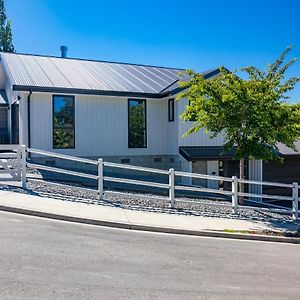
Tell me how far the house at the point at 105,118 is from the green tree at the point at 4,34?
2537 centimetres

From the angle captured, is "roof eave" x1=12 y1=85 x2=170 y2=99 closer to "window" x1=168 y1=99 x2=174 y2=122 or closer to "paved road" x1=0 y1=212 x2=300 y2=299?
"window" x1=168 y1=99 x2=174 y2=122

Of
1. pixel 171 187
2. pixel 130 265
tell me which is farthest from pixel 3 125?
pixel 130 265

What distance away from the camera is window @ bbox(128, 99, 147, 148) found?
19047mm

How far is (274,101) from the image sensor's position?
39.3 feet

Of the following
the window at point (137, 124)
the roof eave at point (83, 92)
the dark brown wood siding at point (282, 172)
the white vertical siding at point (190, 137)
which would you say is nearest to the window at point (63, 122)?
the roof eave at point (83, 92)

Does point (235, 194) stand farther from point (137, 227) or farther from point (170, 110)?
point (170, 110)

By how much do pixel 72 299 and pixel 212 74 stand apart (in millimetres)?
15806

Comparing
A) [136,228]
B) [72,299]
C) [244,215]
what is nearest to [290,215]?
[244,215]

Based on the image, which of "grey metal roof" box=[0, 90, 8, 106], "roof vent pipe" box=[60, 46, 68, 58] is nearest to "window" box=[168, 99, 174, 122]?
"grey metal roof" box=[0, 90, 8, 106]

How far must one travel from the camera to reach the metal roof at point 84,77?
56.5 ft

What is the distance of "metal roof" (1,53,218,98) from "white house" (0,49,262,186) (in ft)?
0.16

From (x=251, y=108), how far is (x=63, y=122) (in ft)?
30.8

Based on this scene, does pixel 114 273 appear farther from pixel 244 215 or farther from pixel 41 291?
pixel 244 215

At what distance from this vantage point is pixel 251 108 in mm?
11859
